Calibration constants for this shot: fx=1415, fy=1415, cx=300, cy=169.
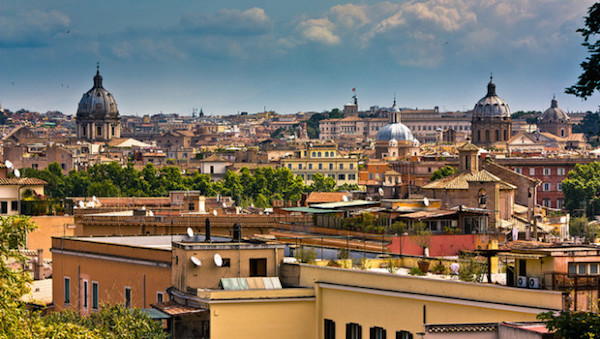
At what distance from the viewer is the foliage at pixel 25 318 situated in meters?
17.2

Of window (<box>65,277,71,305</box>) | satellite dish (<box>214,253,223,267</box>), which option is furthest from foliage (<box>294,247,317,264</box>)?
window (<box>65,277,71,305</box>)

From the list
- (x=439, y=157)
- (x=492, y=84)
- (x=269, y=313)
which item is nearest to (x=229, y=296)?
(x=269, y=313)

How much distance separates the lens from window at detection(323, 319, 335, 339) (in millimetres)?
19000

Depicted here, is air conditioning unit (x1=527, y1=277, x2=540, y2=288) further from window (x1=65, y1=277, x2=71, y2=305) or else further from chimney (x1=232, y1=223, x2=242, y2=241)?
window (x1=65, y1=277, x2=71, y2=305)

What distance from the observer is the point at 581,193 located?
3664 inches

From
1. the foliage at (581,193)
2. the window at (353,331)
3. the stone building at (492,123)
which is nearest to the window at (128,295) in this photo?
the window at (353,331)

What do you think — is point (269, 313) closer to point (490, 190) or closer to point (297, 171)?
point (490, 190)

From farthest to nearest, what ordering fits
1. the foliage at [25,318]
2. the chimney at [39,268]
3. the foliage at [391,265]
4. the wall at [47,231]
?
1. the wall at [47,231]
2. the chimney at [39,268]
3. the foliage at [391,265]
4. the foliage at [25,318]

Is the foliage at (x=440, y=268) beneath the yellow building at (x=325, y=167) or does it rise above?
beneath

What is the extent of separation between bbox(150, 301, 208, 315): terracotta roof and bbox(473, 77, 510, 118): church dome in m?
147

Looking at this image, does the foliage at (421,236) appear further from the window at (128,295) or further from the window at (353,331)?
the window at (353,331)

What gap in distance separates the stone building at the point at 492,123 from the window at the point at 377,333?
14867 centimetres

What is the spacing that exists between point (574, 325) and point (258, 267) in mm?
7488

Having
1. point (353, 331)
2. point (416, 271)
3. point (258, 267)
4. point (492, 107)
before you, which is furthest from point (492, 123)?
point (353, 331)
